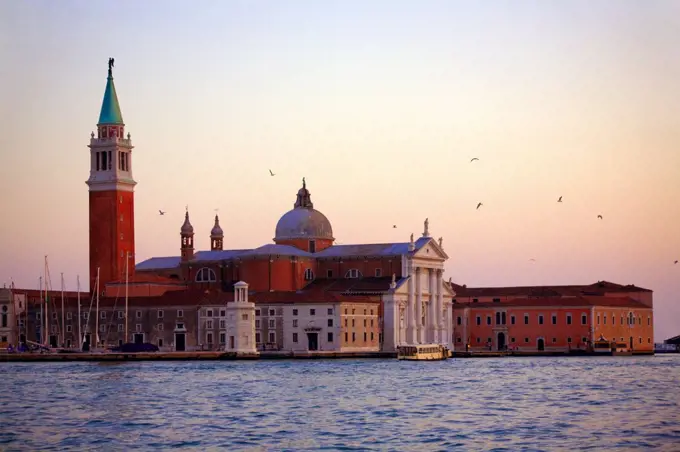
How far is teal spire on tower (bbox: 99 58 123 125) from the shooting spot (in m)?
84.2

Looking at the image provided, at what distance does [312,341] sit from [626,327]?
23.0 meters

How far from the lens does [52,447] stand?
92.7 feet

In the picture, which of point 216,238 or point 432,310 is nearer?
point 432,310

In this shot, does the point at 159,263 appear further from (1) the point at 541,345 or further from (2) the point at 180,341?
(1) the point at 541,345

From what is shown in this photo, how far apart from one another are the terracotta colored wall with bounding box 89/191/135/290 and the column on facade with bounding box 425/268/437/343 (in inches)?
695

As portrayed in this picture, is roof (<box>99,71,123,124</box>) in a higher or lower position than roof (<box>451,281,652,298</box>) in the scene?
higher

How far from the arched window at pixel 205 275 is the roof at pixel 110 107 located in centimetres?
1026

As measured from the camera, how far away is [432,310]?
85.7 m

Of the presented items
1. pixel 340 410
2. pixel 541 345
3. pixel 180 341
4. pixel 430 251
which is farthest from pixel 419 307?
pixel 340 410

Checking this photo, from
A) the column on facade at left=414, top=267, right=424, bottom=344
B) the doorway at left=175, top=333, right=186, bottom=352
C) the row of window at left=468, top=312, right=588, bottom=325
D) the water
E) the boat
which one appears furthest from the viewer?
the row of window at left=468, top=312, right=588, bottom=325

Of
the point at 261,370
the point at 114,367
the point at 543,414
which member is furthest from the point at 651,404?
the point at 114,367

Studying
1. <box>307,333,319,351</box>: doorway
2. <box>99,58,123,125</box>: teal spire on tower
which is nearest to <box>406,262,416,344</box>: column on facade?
<box>307,333,319,351</box>: doorway

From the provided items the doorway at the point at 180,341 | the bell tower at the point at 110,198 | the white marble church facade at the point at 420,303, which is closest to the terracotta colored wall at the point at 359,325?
the white marble church facade at the point at 420,303

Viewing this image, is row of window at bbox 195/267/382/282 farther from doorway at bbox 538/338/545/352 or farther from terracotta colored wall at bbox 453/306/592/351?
doorway at bbox 538/338/545/352
